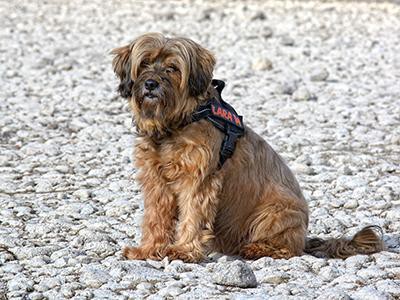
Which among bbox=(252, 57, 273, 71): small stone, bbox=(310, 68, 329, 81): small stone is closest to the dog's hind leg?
bbox=(310, 68, 329, 81): small stone

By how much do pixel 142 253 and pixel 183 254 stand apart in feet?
1.00

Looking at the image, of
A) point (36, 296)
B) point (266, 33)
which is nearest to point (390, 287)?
point (36, 296)

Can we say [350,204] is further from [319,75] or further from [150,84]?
[319,75]

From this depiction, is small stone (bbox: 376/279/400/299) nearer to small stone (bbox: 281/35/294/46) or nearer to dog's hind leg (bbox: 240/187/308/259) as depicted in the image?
dog's hind leg (bbox: 240/187/308/259)

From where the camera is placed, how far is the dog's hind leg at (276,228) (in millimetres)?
7207

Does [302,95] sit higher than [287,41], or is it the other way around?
[302,95]

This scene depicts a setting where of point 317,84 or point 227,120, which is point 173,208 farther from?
point 317,84

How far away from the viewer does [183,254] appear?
7059mm

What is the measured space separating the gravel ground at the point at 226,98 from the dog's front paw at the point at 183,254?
0.10 meters

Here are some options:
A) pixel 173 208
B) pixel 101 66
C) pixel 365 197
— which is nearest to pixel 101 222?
pixel 173 208

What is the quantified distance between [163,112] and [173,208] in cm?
74

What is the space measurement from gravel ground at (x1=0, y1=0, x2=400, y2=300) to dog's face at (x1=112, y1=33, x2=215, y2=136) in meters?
1.04

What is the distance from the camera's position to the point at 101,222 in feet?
26.6

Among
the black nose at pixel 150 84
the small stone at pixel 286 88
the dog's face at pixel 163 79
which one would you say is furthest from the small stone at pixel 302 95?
the black nose at pixel 150 84
